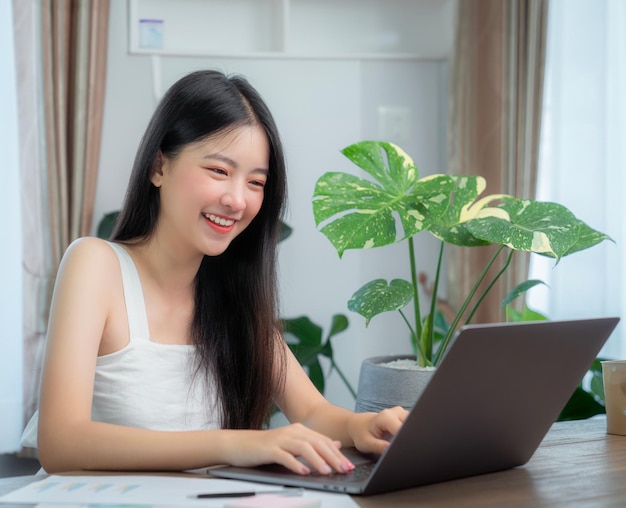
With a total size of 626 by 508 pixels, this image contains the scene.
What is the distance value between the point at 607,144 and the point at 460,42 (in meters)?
0.79

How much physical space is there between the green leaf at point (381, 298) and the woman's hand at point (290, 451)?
22.8 inches

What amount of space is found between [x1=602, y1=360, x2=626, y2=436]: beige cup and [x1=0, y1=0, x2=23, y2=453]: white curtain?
1983 millimetres

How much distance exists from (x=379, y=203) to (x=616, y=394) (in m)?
0.54

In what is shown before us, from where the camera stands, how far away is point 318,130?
3.12m

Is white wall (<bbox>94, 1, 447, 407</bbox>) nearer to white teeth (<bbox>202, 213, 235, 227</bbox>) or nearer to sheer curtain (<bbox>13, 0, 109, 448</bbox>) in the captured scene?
sheer curtain (<bbox>13, 0, 109, 448</bbox>)

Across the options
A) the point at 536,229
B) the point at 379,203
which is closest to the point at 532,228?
the point at 536,229

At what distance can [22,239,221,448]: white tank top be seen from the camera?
1404 mm

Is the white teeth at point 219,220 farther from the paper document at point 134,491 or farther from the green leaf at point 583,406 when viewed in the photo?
the green leaf at point 583,406

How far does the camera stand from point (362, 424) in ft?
3.92

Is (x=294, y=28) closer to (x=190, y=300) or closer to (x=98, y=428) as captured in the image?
(x=190, y=300)

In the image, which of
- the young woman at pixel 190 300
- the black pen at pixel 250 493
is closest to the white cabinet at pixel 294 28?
the young woman at pixel 190 300

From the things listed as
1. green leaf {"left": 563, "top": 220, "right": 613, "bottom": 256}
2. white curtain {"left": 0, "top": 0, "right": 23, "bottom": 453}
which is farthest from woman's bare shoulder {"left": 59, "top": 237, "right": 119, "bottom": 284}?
white curtain {"left": 0, "top": 0, "right": 23, "bottom": 453}

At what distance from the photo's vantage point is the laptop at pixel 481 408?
2.75 feet

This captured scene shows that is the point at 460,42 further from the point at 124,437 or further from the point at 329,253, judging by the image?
the point at 124,437
